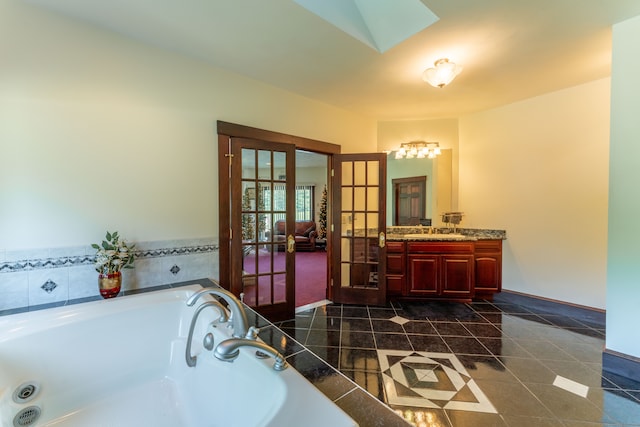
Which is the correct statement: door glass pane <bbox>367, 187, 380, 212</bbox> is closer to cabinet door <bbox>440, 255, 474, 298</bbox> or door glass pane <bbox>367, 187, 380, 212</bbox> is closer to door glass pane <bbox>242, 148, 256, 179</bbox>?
cabinet door <bbox>440, 255, 474, 298</bbox>

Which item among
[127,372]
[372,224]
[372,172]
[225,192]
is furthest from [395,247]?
[127,372]

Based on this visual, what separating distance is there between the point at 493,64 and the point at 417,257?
226cm

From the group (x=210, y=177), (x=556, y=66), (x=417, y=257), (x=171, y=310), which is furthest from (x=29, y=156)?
(x=556, y=66)

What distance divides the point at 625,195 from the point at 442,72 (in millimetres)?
1656

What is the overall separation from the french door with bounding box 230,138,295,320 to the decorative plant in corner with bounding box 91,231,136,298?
871mm

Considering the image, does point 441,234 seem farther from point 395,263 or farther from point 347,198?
point 347,198

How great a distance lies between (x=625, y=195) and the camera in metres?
1.85

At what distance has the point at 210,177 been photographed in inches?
95.6

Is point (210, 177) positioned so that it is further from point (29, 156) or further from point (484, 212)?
point (484, 212)

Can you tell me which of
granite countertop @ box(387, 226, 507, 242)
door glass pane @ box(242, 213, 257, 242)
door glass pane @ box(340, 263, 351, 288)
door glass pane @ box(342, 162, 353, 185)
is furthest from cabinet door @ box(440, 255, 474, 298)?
door glass pane @ box(242, 213, 257, 242)

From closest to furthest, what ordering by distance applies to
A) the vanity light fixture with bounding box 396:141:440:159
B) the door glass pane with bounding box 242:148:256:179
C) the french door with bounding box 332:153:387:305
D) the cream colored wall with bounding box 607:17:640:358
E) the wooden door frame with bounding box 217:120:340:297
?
the cream colored wall with bounding box 607:17:640:358, the wooden door frame with bounding box 217:120:340:297, the door glass pane with bounding box 242:148:256:179, the french door with bounding box 332:153:387:305, the vanity light fixture with bounding box 396:141:440:159

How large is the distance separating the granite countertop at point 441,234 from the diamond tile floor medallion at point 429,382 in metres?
1.53

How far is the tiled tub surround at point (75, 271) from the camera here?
1.69m

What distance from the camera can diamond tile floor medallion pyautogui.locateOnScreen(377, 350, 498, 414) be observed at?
1626 millimetres
